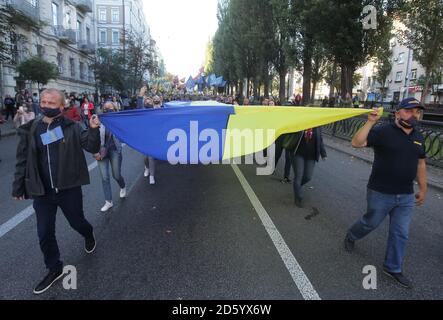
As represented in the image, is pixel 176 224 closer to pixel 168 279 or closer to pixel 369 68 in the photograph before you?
pixel 168 279

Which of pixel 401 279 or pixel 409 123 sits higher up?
pixel 409 123

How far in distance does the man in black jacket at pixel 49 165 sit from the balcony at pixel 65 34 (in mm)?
35153

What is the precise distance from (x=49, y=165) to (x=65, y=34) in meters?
37.1

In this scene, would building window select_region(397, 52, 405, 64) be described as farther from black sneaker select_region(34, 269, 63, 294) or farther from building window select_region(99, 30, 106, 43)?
black sneaker select_region(34, 269, 63, 294)

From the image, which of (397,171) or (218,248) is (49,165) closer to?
Answer: (218,248)

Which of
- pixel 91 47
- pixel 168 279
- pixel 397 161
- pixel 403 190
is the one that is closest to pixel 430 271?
pixel 403 190

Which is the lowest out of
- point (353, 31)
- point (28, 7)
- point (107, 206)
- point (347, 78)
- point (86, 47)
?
point (107, 206)

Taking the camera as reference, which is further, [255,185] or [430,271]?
[255,185]

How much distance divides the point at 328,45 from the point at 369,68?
185 ft

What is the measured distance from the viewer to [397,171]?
3.66 m

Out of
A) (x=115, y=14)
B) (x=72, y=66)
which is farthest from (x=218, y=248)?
(x=115, y=14)

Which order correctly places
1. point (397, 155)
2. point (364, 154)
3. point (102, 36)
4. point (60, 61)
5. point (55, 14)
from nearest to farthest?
point (397, 155), point (364, 154), point (55, 14), point (60, 61), point (102, 36)

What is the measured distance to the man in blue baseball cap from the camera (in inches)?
143

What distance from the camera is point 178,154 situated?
18.0ft
